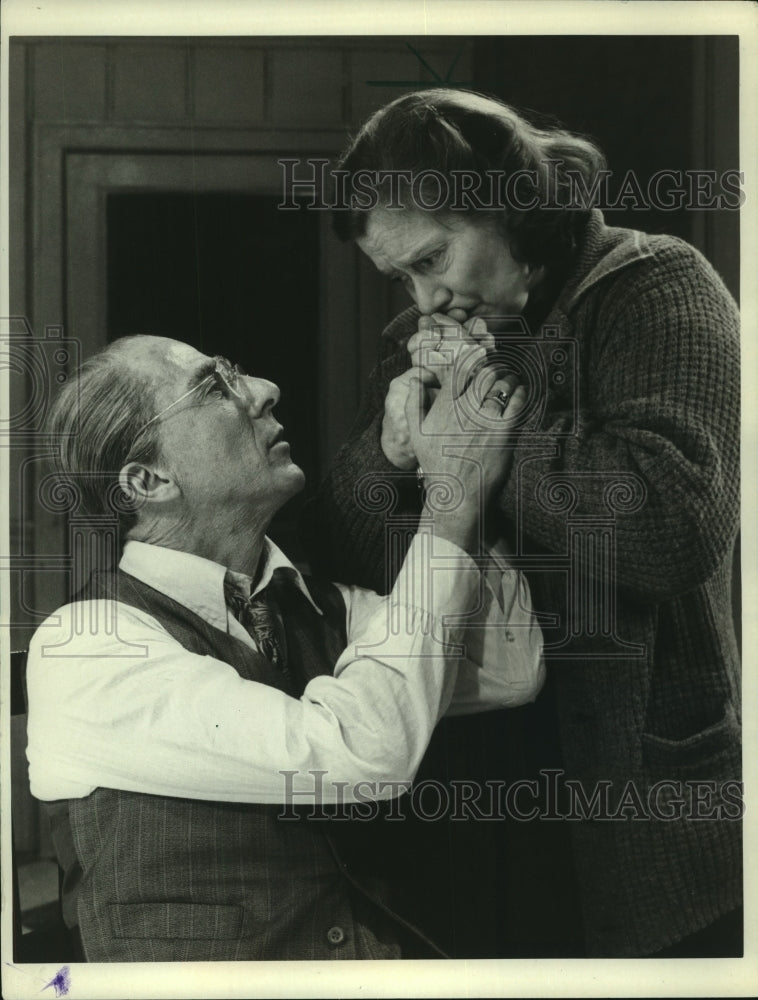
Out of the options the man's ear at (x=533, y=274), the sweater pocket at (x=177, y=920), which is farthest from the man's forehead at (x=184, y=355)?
the sweater pocket at (x=177, y=920)

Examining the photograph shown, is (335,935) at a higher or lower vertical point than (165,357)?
lower

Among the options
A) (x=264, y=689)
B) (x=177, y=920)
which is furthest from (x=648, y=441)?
(x=177, y=920)

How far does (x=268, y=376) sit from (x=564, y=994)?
3.90 feet

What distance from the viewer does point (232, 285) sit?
172 cm

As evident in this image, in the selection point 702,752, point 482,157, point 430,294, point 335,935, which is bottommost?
point 335,935

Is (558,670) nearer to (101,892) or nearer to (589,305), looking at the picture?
(589,305)

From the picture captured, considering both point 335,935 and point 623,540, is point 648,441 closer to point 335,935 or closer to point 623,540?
point 623,540

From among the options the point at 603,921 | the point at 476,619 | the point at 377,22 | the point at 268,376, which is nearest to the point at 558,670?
the point at 476,619

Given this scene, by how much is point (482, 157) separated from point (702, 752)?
3.59 ft

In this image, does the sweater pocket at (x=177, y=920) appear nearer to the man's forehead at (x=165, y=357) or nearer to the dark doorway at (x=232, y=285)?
the dark doorway at (x=232, y=285)

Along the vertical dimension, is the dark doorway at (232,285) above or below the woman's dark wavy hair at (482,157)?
below

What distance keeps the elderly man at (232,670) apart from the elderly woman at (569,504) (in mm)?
63

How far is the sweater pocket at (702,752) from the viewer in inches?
68.1

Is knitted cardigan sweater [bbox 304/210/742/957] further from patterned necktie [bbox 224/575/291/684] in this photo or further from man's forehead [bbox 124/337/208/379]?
man's forehead [bbox 124/337/208/379]
